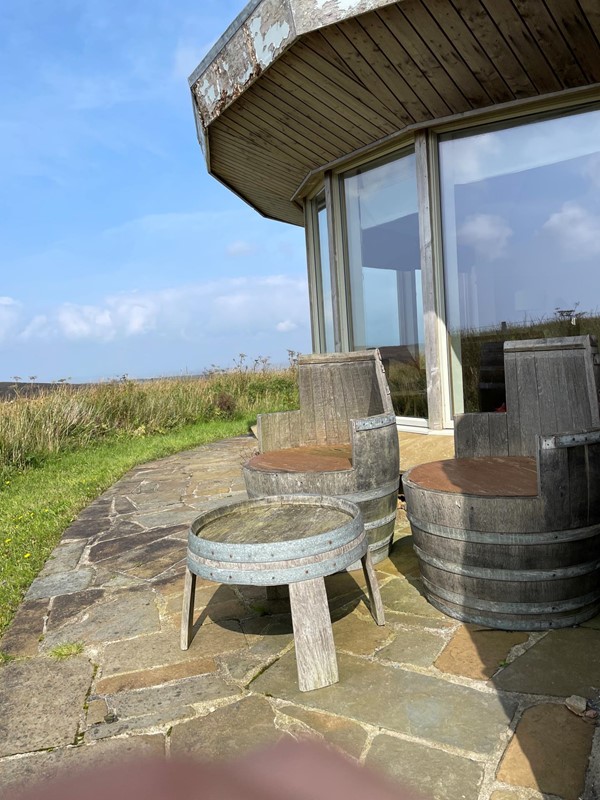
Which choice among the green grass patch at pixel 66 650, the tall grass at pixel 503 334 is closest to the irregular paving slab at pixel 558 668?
the green grass patch at pixel 66 650

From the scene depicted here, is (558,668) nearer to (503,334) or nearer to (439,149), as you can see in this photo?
(503,334)

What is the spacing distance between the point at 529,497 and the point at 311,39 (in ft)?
11.0

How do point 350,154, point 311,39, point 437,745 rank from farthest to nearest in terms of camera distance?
point 350,154
point 311,39
point 437,745

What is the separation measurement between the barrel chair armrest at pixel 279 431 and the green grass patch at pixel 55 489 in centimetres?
158

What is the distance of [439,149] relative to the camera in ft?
17.1

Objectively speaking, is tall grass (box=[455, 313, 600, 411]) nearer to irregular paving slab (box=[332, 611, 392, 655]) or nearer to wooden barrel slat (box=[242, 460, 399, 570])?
wooden barrel slat (box=[242, 460, 399, 570])

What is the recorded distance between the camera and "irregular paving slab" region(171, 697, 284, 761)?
71.7 inches

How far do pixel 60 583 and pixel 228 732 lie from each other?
1.91 m

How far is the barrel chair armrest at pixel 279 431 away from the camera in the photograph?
3.90 metres

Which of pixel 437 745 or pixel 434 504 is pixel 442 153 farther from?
pixel 437 745

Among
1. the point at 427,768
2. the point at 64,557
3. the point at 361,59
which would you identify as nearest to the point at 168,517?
the point at 64,557

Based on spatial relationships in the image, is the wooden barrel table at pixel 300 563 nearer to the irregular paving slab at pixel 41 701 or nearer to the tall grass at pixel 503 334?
the irregular paving slab at pixel 41 701

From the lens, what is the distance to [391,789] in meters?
1.61

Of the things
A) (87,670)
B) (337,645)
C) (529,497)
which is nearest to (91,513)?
(87,670)
